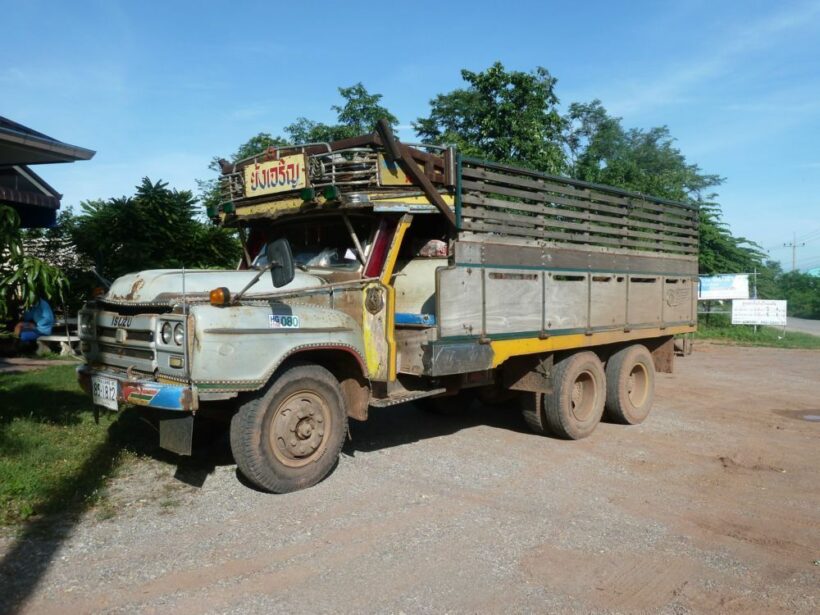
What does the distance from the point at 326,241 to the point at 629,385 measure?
4.50 m

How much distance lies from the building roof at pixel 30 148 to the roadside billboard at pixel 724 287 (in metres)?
20.5

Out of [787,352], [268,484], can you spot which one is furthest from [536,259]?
[787,352]

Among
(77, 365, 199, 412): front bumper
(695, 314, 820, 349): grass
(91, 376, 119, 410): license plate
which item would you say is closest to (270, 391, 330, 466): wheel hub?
(77, 365, 199, 412): front bumper

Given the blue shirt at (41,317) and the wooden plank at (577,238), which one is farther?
the blue shirt at (41,317)

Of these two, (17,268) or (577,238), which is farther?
(577,238)

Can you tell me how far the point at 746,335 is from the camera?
2225cm

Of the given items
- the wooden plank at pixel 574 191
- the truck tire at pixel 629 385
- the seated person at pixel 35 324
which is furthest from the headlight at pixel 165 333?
the seated person at pixel 35 324

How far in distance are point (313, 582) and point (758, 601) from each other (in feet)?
8.17

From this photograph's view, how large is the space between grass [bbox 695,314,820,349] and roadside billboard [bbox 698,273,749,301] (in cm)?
105

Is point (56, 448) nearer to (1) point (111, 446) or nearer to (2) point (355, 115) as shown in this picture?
(1) point (111, 446)

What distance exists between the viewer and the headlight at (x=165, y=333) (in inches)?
184

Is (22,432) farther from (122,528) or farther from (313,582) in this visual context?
(313,582)

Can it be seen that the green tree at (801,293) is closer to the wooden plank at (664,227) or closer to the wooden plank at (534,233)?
the wooden plank at (664,227)

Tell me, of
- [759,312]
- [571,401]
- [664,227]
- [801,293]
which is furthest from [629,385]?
→ [801,293]
